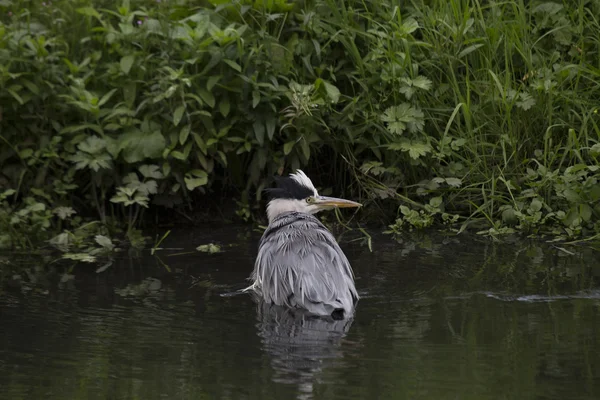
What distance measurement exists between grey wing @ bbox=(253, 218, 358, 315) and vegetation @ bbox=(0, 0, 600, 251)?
150 cm

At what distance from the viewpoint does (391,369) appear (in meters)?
4.50

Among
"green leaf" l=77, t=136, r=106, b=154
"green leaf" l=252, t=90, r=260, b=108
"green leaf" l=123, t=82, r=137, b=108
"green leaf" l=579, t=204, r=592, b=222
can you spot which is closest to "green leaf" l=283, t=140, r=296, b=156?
"green leaf" l=252, t=90, r=260, b=108

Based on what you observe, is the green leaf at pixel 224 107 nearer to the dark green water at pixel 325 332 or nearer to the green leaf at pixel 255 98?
the green leaf at pixel 255 98

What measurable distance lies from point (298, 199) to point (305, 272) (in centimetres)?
111

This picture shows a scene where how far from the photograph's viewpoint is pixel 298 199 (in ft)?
22.6

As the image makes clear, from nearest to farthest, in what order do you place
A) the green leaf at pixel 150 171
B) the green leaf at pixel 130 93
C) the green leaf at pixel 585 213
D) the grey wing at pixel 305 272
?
the grey wing at pixel 305 272 → the green leaf at pixel 585 213 → the green leaf at pixel 150 171 → the green leaf at pixel 130 93

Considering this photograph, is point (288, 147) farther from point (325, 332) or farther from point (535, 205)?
point (325, 332)

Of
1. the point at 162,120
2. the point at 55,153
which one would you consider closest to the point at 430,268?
the point at 162,120

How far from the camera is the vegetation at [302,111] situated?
7.64 m

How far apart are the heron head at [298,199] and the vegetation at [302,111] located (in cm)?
82

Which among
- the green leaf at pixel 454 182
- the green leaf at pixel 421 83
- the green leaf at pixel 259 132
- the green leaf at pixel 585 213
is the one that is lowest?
the green leaf at pixel 585 213

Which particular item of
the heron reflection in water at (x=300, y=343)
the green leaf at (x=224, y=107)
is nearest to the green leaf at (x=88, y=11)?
the green leaf at (x=224, y=107)

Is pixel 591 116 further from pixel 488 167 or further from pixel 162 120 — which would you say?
pixel 162 120

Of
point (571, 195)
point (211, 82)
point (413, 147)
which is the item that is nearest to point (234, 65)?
point (211, 82)
